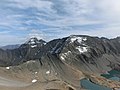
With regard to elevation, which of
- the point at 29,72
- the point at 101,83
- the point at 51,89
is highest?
the point at 51,89

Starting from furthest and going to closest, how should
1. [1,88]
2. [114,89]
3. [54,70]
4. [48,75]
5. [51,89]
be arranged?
[54,70]
[48,75]
[114,89]
[51,89]
[1,88]

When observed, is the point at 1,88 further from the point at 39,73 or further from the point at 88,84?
the point at 88,84

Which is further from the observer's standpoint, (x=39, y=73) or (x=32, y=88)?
(x=39, y=73)

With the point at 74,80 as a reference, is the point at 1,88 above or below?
above

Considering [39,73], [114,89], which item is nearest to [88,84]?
[114,89]

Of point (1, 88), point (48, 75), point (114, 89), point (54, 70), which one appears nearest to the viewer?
point (1, 88)

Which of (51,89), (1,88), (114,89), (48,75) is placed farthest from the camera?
(48,75)

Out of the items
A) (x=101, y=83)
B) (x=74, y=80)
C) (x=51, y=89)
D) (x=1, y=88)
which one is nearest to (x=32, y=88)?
(x=51, y=89)

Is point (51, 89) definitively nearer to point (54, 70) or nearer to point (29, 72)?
point (29, 72)

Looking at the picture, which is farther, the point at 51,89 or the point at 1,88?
the point at 51,89
